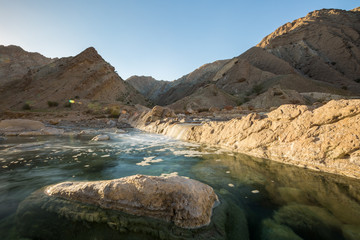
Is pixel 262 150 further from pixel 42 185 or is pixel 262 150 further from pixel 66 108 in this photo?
pixel 66 108

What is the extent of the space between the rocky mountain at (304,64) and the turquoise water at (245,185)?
25694 mm

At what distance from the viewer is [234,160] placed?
4.75 metres

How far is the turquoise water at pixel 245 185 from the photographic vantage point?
6.48 ft

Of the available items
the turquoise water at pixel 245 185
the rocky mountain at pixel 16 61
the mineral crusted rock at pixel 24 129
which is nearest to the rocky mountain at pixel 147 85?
the rocky mountain at pixel 16 61

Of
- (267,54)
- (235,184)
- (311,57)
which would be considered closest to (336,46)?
(311,57)

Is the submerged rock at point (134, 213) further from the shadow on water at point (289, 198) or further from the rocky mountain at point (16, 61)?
the rocky mountain at point (16, 61)

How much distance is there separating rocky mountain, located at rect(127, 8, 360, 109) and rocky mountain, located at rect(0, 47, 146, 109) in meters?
14.2

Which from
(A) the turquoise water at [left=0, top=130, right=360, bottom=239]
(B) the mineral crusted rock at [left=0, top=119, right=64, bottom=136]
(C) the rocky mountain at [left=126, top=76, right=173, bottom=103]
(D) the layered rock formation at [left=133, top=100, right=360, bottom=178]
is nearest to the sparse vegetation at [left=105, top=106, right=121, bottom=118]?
(B) the mineral crusted rock at [left=0, top=119, right=64, bottom=136]

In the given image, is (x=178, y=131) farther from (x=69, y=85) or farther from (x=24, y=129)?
(x=69, y=85)

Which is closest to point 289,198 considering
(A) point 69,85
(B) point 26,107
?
(B) point 26,107

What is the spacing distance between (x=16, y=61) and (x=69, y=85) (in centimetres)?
3835

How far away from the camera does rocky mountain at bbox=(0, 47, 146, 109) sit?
97.3 ft

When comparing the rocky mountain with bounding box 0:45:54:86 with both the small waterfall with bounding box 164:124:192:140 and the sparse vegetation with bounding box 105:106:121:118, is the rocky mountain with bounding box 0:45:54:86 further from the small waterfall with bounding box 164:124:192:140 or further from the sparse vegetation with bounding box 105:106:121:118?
the small waterfall with bounding box 164:124:192:140

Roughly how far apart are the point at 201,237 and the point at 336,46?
232ft
